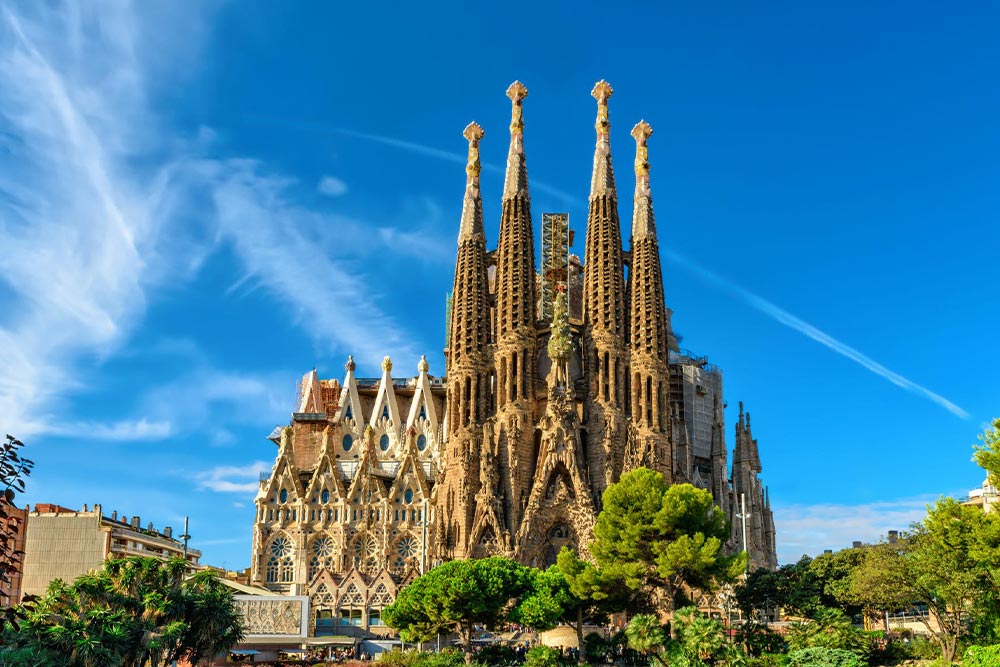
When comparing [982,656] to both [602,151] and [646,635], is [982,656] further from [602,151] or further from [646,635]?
[602,151]

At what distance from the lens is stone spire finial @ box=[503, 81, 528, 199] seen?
71.1 metres

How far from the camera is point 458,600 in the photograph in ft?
A: 135

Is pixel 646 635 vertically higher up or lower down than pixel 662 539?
lower down

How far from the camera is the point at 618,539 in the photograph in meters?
45.5

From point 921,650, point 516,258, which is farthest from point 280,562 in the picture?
point 921,650

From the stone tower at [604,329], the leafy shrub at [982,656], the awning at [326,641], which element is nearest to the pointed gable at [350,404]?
the stone tower at [604,329]

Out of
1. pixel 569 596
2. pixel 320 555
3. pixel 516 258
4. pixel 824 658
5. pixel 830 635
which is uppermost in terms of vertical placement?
pixel 516 258

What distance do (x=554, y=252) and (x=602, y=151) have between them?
812 centimetres

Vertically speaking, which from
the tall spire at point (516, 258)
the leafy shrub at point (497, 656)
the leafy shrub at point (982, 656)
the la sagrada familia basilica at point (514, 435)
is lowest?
the leafy shrub at point (497, 656)

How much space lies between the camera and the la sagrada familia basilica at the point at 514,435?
63.1 meters

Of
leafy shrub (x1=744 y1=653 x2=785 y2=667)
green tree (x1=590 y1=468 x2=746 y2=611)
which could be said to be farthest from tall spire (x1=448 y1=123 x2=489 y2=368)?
leafy shrub (x1=744 y1=653 x2=785 y2=667)

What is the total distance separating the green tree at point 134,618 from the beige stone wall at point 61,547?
107ft

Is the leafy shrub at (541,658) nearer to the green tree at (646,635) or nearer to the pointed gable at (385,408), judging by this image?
the green tree at (646,635)

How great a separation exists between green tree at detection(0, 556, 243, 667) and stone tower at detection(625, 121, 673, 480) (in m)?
35.0
